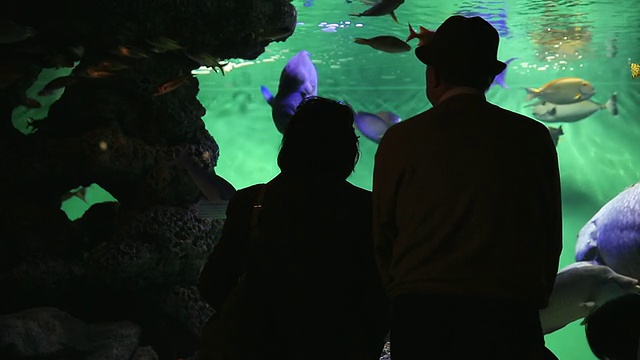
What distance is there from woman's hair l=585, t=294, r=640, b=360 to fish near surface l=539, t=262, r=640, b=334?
408cm

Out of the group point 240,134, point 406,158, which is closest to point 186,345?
point 406,158

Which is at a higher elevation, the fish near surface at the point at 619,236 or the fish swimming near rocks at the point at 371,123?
the fish swimming near rocks at the point at 371,123

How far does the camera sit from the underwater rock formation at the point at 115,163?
547 centimetres

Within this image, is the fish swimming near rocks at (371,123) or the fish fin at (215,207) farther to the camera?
the fish swimming near rocks at (371,123)

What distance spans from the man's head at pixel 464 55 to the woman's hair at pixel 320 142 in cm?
48

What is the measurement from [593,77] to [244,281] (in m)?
16.8

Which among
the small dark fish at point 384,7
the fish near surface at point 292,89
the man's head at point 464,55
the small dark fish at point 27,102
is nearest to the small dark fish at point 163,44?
the fish near surface at point 292,89

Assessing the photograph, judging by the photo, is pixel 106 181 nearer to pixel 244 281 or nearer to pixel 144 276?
pixel 144 276

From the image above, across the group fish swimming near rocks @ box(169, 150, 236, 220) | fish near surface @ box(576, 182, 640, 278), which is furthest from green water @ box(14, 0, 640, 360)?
fish swimming near rocks @ box(169, 150, 236, 220)

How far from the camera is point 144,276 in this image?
5496 mm

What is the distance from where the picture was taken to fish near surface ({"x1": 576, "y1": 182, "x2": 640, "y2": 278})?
267 inches

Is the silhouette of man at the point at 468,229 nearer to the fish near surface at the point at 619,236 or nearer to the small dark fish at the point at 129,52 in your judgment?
the small dark fish at the point at 129,52

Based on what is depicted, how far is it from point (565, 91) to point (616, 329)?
25.9 ft

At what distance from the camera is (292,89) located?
259 inches
